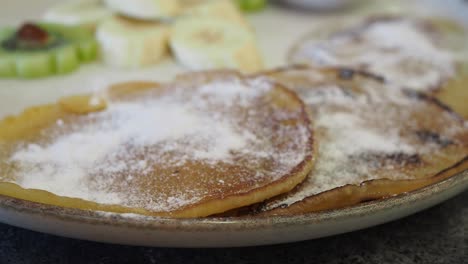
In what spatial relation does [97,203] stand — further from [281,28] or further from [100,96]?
[281,28]

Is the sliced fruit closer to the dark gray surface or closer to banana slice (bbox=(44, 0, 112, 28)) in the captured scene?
banana slice (bbox=(44, 0, 112, 28))

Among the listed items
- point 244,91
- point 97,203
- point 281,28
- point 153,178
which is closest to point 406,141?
point 244,91

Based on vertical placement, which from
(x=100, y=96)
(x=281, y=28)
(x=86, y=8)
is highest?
(x=100, y=96)

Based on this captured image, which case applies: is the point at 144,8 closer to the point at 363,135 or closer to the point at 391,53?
the point at 391,53

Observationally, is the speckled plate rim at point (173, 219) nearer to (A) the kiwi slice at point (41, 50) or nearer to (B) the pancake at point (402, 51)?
(B) the pancake at point (402, 51)

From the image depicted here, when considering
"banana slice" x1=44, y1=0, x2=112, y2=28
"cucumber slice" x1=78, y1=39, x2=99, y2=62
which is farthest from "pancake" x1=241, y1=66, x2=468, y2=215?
"banana slice" x1=44, y1=0, x2=112, y2=28

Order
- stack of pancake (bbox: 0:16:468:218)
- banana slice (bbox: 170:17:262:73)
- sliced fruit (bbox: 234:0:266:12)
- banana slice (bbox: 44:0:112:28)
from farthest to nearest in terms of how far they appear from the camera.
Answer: sliced fruit (bbox: 234:0:266:12)
banana slice (bbox: 44:0:112:28)
banana slice (bbox: 170:17:262:73)
stack of pancake (bbox: 0:16:468:218)
